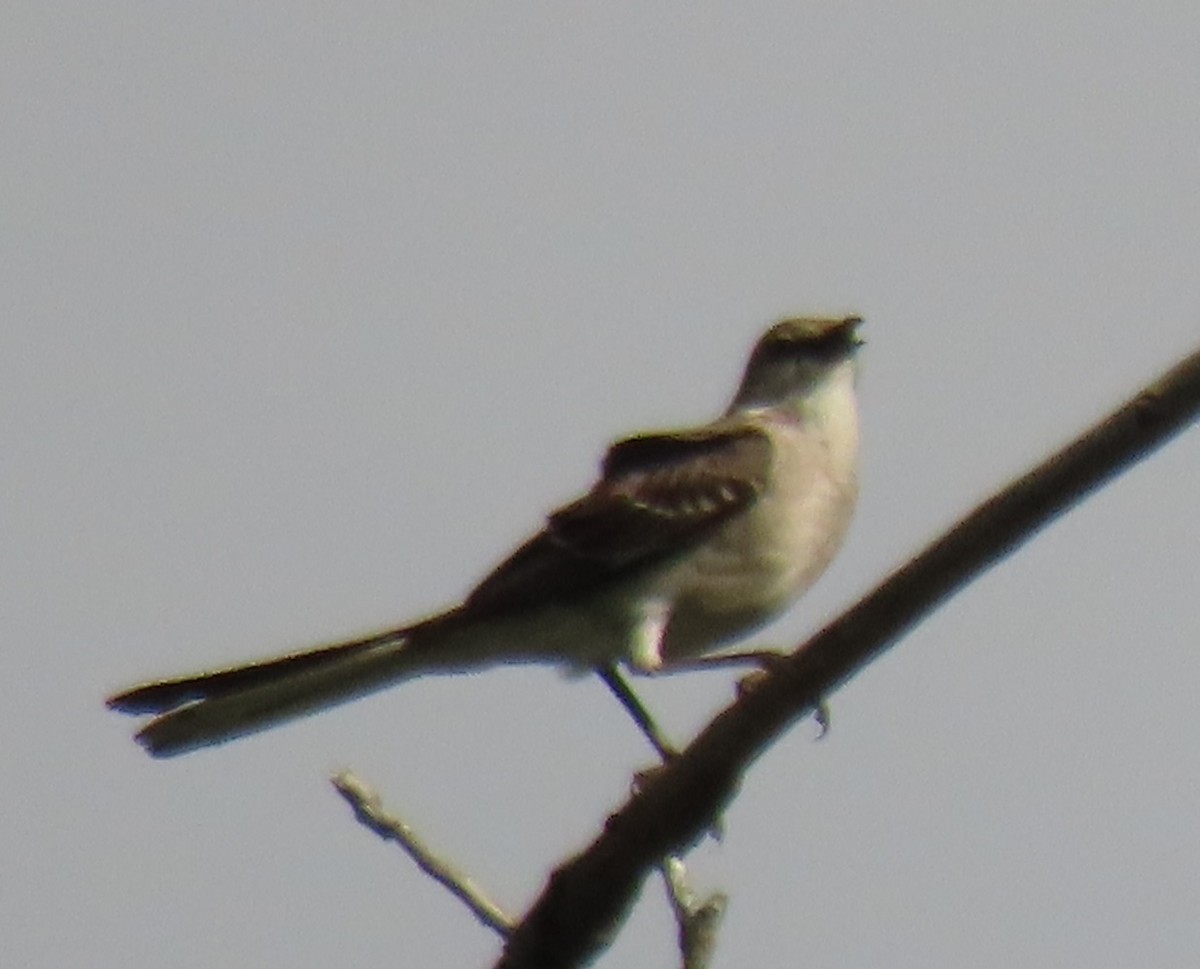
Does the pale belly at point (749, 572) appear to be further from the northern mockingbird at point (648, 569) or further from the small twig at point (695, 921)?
the small twig at point (695, 921)

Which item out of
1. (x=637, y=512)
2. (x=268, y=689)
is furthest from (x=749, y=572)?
(x=268, y=689)

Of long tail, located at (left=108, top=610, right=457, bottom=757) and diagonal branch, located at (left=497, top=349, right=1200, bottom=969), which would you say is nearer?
diagonal branch, located at (left=497, top=349, right=1200, bottom=969)

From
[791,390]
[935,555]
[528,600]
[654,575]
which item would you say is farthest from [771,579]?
[935,555]

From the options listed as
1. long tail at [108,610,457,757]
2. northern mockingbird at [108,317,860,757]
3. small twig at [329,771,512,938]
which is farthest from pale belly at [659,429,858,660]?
small twig at [329,771,512,938]

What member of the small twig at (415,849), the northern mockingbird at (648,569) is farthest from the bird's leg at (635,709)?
the small twig at (415,849)

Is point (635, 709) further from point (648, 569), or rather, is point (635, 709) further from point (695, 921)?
point (695, 921)

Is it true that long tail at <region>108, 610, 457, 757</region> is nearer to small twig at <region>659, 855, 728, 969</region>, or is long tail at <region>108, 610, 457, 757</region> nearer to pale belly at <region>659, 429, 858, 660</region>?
pale belly at <region>659, 429, 858, 660</region>
